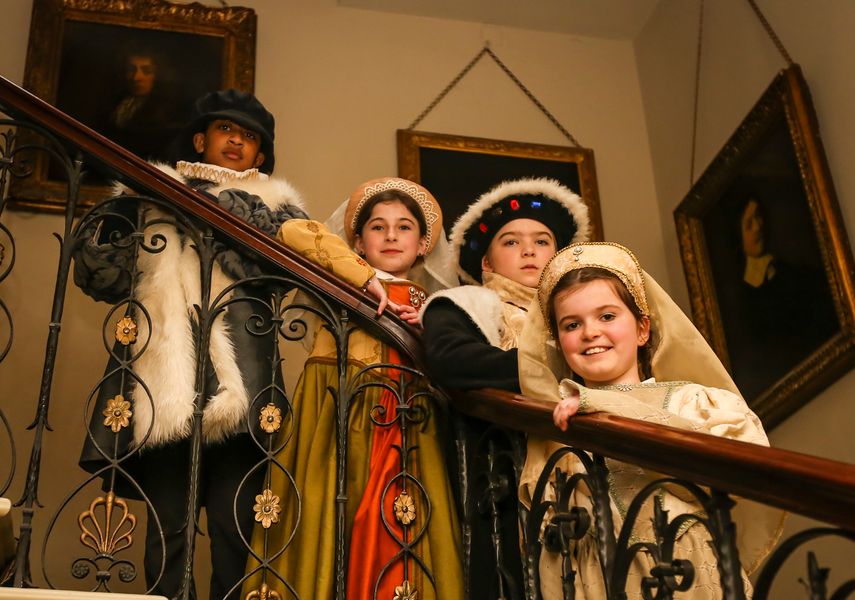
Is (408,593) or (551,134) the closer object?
(408,593)

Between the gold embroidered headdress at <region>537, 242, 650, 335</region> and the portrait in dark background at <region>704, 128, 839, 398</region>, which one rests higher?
the portrait in dark background at <region>704, 128, 839, 398</region>

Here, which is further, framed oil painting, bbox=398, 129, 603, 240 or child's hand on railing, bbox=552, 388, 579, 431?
framed oil painting, bbox=398, 129, 603, 240

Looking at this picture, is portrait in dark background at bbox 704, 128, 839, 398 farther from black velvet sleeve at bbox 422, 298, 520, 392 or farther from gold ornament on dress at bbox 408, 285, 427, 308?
black velvet sleeve at bbox 422, 298, 520, 392

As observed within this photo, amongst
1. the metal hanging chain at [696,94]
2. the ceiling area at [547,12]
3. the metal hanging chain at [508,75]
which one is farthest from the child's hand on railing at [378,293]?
the ceiling area at [547,12]

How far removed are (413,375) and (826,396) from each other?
Result: 2084mm

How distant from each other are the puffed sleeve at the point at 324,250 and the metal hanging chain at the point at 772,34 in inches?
103

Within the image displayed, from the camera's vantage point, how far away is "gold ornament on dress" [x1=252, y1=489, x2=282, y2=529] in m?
2.96

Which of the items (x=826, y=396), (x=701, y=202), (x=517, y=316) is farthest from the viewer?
(x=701, y=202)

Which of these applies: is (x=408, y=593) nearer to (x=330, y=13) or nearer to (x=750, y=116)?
(x=750, y=116)

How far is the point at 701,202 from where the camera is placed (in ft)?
18.4

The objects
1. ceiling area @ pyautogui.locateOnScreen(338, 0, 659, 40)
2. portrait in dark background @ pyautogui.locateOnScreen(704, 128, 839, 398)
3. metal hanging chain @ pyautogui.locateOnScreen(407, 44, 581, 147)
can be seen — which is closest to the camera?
portrait in dark background @ pyautogui.locateOnScreen(704, 128, 839, 398)

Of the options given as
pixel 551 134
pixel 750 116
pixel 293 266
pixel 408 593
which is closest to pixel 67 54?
pixel 551 134

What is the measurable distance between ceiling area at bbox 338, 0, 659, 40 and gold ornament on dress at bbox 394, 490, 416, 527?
4.10m

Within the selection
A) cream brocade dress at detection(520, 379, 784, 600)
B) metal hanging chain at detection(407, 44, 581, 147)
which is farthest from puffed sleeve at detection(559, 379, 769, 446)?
metal hanging chain at detection(407, 44, 581, 147)
